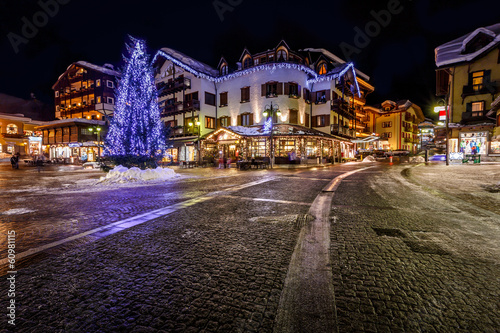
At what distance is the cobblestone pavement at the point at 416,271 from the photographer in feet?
5.72

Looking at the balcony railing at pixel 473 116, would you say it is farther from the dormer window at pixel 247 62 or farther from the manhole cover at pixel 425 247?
the manhole cover at pixel 425 247

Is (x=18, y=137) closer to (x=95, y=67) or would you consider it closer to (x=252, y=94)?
(x=95, y=67)

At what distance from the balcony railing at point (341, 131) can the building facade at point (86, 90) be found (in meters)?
39.6

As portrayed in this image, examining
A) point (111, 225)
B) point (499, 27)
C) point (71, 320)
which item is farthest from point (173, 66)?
point (499, 27)

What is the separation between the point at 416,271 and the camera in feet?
8.18

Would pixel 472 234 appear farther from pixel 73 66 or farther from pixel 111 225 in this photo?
pixel 73 66

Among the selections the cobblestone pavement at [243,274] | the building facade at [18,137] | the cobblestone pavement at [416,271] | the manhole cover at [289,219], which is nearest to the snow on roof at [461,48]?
the cobblestone pavement at [416,271]

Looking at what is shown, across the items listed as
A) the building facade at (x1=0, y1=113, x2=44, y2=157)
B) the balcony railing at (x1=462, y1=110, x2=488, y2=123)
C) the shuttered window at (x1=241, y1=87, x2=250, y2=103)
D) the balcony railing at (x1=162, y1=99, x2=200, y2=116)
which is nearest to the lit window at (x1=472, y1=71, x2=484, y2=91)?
the balcony railing at (x1=462, y1=110, x2=488, y2=123)

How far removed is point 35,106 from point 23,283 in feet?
259

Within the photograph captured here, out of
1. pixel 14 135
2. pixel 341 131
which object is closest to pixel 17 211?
pixel 341 131

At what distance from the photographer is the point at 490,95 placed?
2506 cm

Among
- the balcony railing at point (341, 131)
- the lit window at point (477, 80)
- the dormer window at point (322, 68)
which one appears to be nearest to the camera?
the lit window at point (477, 80)

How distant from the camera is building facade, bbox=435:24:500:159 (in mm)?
24391

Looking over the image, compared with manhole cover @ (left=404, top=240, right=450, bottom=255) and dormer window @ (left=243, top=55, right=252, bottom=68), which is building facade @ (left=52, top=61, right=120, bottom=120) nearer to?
dormer window @ (left=243, top=55, right=252, bottom=68)
